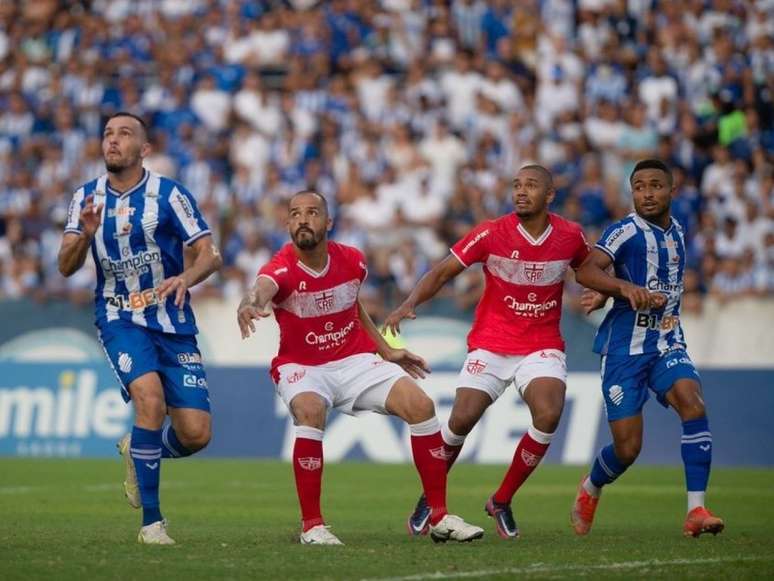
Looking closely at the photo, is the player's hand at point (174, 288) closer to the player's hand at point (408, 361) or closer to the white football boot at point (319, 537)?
the player's hand at point (408, 361)

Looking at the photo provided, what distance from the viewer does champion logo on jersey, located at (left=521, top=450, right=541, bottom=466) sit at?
460 inches

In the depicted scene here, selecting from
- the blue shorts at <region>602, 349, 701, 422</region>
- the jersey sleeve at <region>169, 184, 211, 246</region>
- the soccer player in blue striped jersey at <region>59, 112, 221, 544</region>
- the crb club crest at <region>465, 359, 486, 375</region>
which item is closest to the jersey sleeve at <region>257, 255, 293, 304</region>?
the soccer player in blue striped jersey at <region>59, 112, 221, 544</region>

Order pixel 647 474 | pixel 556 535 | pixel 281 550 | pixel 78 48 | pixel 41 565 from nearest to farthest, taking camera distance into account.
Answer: pixel 41 565, pixel 281 550, pixel 556 535, pixel 647 474, pixel 78 48

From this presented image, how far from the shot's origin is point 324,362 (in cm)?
1114

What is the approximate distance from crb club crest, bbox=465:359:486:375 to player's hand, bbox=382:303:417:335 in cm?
72

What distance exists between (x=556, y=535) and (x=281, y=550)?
8.33 feet

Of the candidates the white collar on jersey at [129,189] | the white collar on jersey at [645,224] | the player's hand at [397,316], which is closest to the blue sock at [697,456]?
the white collar on jersey at [645,224]

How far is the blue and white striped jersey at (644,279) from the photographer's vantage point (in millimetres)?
11734

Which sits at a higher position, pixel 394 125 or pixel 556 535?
pixel 394 125

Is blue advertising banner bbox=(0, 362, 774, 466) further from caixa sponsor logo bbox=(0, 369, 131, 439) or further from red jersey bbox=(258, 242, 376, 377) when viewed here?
red jersey bbox=(258, 242, 376, 377)

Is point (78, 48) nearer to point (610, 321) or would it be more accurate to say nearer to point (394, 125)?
point (394, 125)

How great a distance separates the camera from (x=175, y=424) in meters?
11.1

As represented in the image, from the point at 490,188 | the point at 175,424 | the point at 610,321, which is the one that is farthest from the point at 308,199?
the point at 490,188

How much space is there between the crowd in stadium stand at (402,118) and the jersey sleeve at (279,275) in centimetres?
1090
